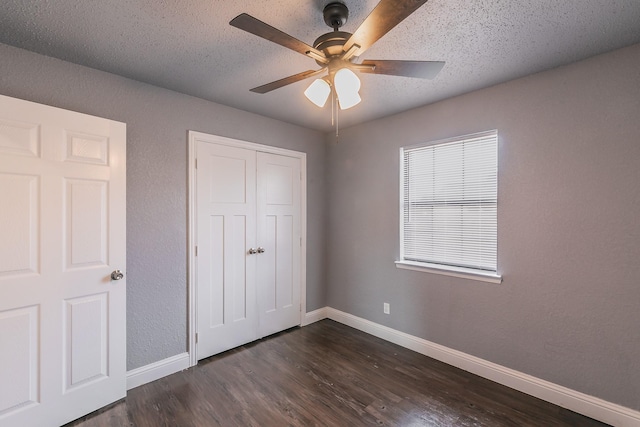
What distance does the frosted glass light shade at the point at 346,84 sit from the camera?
4.68 ft

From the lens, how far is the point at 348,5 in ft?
4.83

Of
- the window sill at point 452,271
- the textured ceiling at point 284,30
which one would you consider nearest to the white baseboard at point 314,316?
the window sill at point 452,271

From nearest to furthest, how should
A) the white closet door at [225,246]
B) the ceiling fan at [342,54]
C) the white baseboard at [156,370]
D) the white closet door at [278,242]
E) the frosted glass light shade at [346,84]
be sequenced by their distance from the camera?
A: the ceiling fan at [342,54], the frosted glass light shade at [346,84], the white baseboard at [156,370], the white closet door at [225,246], the white closet door at [278,242]

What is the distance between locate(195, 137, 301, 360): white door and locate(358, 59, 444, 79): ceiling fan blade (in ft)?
6.04

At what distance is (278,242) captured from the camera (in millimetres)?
3373

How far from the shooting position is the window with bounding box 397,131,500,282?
2512mm

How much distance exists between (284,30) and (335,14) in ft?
1.22

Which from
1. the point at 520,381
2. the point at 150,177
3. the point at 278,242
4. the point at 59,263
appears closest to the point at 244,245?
the point at 278,242

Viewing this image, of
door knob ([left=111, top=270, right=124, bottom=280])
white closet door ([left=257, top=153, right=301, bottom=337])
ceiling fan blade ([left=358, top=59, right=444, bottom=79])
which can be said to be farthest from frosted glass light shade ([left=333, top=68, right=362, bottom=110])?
door knob ([left=111, top=270, right=124, bottom=280])

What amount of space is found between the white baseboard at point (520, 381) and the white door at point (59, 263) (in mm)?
2469

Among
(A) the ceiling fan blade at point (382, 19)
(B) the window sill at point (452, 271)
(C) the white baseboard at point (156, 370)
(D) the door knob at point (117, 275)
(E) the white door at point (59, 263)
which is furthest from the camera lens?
(B) the window sill at point (452, 271)

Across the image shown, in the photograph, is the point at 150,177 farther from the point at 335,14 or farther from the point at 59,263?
the point at 335,14

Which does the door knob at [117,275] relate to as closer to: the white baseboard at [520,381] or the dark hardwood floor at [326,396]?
the dark hardwood floor at [326,396]

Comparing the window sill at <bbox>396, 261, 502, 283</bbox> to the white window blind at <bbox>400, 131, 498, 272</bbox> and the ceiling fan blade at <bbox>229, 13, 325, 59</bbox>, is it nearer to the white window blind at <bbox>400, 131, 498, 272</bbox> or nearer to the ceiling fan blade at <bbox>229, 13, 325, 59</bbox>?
the white window blind at <bbox>400, 131, 498, 272</bbox>
